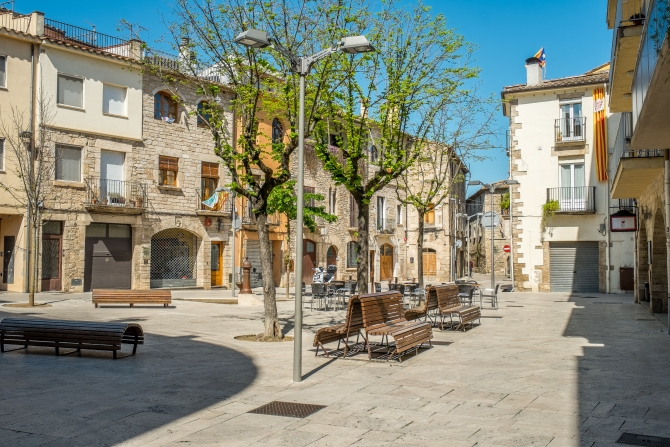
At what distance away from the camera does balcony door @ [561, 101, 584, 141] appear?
2961 cm

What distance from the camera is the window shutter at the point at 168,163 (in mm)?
28484

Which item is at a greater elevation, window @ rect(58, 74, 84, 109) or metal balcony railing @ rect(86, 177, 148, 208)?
window @ rect(58, 74, 84, 109)

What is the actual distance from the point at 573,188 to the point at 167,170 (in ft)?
58.2

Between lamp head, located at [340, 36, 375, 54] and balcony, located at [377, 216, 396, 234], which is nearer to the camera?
lamp head, located at [340, 36, 375, 54]

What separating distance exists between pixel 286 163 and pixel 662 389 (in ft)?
25.1

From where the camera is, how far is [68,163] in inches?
997

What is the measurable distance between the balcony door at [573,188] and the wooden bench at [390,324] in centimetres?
2047

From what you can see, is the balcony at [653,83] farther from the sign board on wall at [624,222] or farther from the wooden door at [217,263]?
the wooden door at [217,263]

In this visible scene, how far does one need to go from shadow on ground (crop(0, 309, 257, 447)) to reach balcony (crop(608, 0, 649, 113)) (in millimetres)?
9288

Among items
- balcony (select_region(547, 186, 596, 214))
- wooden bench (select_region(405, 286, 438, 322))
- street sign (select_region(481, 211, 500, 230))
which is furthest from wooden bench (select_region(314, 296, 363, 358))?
balcony (select_region(547, 186, 596, 214))

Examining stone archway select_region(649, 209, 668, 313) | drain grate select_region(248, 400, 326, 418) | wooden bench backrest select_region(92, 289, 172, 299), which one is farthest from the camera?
wooden bench backrest select_region(92, 289, 172, 299)

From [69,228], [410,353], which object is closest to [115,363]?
[410,353]

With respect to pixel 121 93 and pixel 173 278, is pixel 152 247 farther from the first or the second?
pixel 121 93

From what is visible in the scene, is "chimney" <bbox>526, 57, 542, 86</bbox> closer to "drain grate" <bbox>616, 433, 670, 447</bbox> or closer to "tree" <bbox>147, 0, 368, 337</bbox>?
"tree" <bbox>147, 0, 368, 337</bbox>
